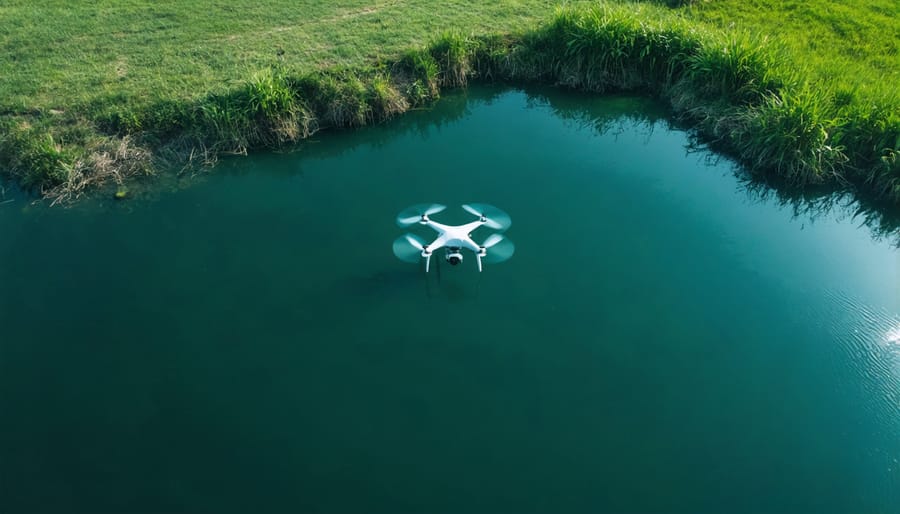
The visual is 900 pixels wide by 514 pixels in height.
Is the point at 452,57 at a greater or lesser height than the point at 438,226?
greater

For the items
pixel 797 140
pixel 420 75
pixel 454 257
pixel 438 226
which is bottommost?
pixel 454 257

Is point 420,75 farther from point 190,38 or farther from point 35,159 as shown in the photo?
point 35,159

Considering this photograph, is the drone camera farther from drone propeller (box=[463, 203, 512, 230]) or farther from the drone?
drone propeller (box=[463, 203, 512, 230])

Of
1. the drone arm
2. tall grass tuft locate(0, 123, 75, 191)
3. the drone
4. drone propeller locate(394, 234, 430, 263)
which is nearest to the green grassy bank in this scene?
tall grass tuft locate(0, 123, 75, 191)

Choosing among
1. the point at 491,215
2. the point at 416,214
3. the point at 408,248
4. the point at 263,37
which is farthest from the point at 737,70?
the point at 263,37

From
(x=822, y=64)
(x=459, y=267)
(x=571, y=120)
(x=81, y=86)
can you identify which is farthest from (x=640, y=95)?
(x=81, y=86)

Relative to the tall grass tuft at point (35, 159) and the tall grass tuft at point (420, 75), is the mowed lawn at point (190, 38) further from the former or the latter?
the tall grass tuft at point (35, 159)

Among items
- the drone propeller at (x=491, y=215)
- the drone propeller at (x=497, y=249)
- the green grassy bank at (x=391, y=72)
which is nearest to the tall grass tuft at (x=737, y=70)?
the green grassy bank at (x=391, y=72)
